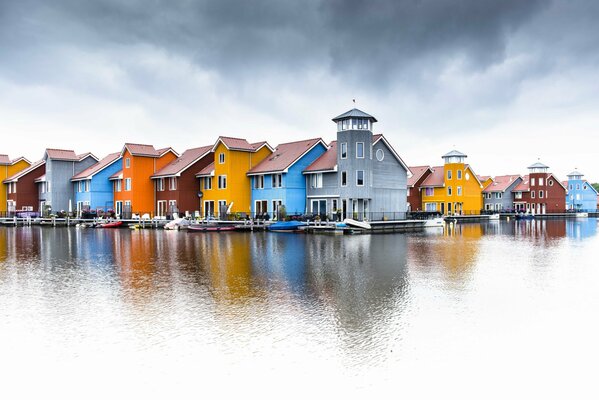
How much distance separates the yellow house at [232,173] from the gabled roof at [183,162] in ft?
9.58

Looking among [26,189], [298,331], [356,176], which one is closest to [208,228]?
[356,176]

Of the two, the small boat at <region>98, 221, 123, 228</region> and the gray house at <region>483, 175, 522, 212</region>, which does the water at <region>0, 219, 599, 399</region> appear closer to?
the small boat at <region>98, 221, 123, 228</region>

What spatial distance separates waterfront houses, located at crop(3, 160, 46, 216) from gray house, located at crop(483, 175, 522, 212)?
8146cm

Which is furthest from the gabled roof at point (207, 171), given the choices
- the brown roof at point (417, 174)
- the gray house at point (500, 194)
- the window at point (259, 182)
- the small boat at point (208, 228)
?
the gray house at point (500, 194)

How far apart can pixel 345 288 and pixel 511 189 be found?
10289 cm

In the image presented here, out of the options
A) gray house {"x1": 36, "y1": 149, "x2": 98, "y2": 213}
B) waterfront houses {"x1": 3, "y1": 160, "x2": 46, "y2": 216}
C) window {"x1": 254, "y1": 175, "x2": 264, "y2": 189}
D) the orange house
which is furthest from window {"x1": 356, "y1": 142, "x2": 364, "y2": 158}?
waterfront houses {"x1": 3, "y1": 160, "x2": 46, "y2": 216}

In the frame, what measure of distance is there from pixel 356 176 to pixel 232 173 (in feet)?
46.7

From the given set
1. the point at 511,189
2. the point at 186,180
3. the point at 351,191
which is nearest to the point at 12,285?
the point at 351,191

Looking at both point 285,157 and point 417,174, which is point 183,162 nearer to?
point 285,157

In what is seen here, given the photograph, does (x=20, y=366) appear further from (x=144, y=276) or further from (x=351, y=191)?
(x=351, y=191)

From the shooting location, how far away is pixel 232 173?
60031mm

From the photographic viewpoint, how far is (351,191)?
54.0m

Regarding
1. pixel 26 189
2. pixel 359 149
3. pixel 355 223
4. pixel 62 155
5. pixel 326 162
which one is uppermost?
pixel 62 155

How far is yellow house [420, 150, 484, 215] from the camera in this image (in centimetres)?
8731
